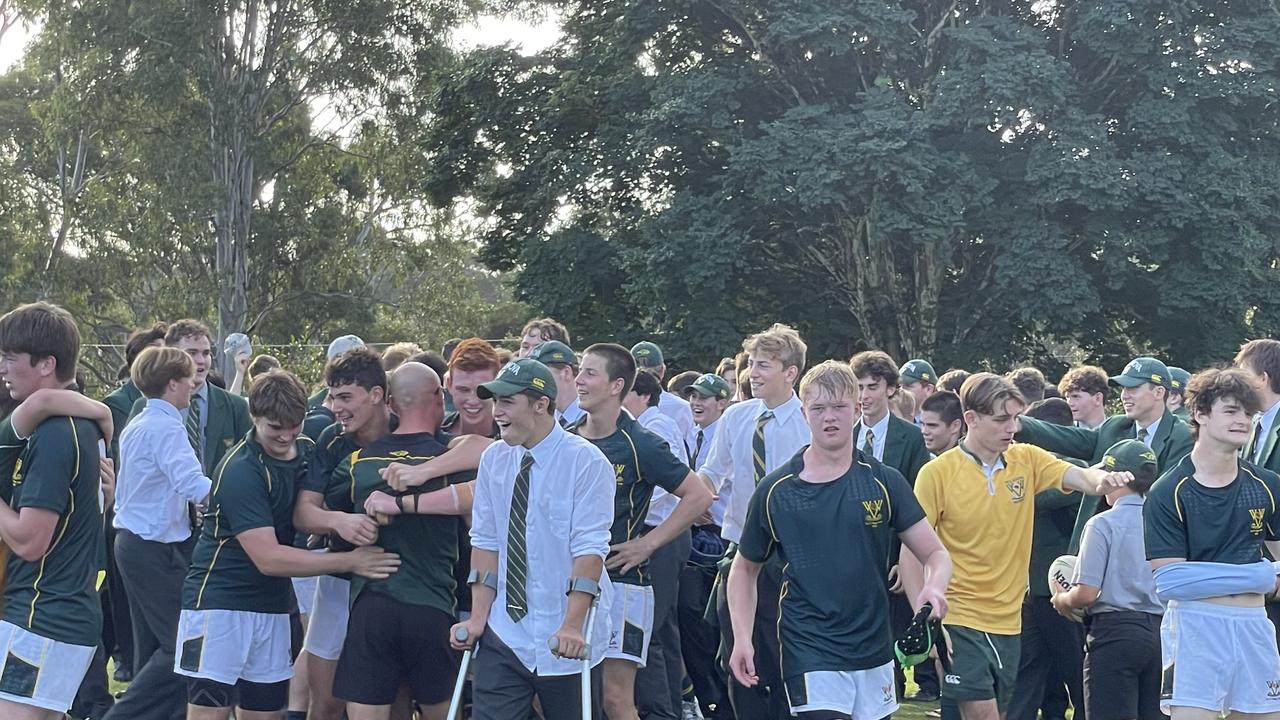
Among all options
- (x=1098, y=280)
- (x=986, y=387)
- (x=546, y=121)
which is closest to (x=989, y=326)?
(x=1098, y=280)

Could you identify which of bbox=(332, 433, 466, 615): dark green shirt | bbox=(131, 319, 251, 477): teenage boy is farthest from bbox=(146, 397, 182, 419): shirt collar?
bbox=(332, 433, 466, 615): dark green shirt

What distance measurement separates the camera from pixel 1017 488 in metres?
7.23

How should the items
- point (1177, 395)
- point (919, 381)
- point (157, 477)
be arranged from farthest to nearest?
point (919, 381), point (1177, 395), point (157, 477)

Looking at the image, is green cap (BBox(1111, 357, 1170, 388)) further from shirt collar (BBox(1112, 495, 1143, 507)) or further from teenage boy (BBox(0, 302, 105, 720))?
teenage boy (BBox(0, 302, 105, 720))

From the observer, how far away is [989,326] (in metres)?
27.8

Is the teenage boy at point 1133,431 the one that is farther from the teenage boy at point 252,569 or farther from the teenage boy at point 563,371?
the teenage boy at point 252,569

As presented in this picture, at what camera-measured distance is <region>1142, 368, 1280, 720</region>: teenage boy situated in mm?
6230

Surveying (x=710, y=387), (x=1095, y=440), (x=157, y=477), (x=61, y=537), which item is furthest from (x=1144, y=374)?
(x=61, y=537)

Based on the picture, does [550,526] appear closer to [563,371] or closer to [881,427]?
[563,371]

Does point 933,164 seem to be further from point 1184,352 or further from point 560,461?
point 560,461

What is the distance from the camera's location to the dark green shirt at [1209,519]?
6.27 m

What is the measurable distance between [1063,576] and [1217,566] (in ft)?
4.05

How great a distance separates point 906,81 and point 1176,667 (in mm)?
22365

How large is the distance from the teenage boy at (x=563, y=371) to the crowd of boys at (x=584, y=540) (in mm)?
25
